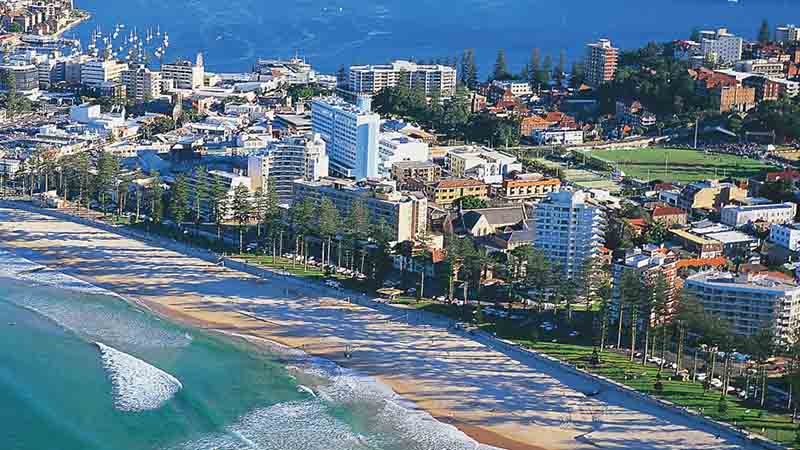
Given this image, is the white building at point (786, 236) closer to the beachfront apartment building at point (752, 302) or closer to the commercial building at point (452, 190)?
the beachfront apartment building at point (752, 302)

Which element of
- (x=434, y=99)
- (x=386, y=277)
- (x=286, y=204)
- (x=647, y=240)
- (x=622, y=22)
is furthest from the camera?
(x=622, y=22)

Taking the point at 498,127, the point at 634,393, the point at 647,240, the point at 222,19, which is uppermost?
the point at 222,19

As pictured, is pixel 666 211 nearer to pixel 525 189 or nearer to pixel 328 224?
pixel 525 189

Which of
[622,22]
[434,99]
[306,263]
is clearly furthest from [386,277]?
[622,22]

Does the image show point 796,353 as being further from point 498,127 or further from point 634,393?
point 498,127

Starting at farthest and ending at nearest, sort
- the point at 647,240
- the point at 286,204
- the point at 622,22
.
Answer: the point at 622,22
the point at 286,204
the point at 647,240

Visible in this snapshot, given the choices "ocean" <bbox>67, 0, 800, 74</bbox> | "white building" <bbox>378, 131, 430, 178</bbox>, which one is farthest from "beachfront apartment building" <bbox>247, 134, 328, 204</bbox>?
"ocean" <bbox>67, 0, 800, 74</bbox>
